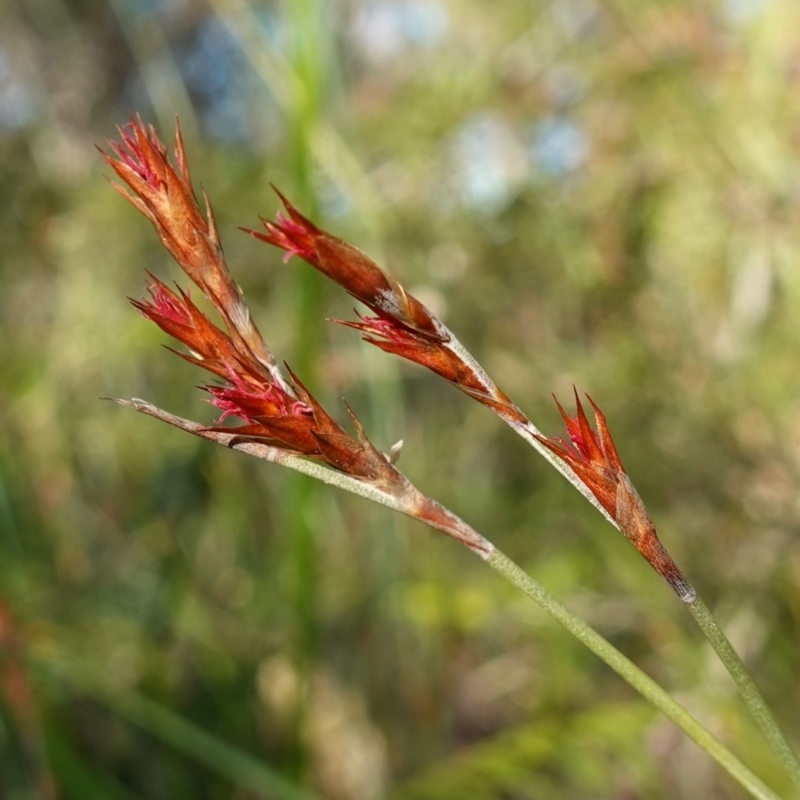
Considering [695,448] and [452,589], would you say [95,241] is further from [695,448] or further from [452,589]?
[695,448]

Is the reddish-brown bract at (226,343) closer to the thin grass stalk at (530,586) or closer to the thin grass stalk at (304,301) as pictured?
the thin grass stalk at (530,586)

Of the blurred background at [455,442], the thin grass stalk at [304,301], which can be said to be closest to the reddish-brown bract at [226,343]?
the thin grass stalk at [304,301]

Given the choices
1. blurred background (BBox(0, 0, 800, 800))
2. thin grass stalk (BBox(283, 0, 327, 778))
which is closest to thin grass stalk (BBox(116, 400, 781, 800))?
thin grass stalk (BBox(283, 0, 327, 778))

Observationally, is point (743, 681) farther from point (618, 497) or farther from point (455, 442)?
point (455, 442)

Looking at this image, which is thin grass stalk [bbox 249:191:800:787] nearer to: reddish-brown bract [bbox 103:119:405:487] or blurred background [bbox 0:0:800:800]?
reddish-brown bract [bbox 103:119:405:487]

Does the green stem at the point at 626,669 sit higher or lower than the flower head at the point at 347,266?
lower
